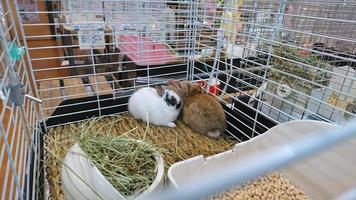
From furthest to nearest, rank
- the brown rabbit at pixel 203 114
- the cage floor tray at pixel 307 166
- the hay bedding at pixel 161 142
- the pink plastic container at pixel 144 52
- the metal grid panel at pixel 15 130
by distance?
the pink plastic container at pixel 144 52 < the brown rabbit at pixel 203 114 < the hay bedding at pixel 161 142 < the cage floor tray at pixel 307 166 < the metal grid panel at pixel 15 130

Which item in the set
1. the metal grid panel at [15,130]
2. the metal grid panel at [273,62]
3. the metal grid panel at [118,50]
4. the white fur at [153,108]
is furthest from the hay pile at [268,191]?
the metal grid panel at [118,50]

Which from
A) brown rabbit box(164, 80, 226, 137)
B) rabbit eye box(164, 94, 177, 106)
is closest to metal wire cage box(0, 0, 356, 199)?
brown rabbit box(164, 80, 226, 137)

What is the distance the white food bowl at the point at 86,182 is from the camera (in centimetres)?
70

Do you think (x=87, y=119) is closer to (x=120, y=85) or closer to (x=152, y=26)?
(x=120, y=85)

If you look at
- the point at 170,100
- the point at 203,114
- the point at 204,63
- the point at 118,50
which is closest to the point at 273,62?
the point at 204,63

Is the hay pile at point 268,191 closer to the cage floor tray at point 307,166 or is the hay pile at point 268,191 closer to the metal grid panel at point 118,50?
the cage floor tray at point 307,166

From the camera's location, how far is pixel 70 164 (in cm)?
78

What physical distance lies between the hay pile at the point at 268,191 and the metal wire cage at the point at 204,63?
0.89 ft

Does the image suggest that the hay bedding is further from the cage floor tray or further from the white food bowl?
the white food bowl

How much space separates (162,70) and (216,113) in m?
0.57

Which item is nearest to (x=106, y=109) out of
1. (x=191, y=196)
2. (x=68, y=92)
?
(x=68, y=92)

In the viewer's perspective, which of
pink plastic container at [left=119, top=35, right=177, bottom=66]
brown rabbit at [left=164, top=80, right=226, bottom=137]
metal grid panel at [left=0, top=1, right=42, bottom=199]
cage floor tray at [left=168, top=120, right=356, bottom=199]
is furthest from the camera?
pink plastic container at [left=119, top=35, right=177, bottom=66]

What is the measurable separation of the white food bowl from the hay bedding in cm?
19

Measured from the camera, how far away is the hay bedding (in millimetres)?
964
